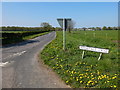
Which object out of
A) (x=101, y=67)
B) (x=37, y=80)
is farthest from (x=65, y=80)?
(x=101, y=67)

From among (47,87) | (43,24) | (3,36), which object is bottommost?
(47,87)

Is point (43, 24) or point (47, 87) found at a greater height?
point (43, 24)

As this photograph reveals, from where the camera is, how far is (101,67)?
4.86 meters

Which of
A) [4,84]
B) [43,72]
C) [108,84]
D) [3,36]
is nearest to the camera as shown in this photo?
[108,84]

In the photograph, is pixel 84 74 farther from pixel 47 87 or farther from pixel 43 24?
pixel 43 24

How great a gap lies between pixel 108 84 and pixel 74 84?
3.25ft

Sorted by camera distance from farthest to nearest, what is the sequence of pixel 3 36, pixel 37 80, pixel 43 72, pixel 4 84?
pixel 3 36
pixel 43 72
pixel 37 80
pixel 4 84

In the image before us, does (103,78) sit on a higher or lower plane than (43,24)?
lower

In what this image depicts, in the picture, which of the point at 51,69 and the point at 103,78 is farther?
the point at 51,69

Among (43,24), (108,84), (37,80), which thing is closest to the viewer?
A: (108,84)

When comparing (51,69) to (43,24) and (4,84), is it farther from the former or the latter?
(43,24)

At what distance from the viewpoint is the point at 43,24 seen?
10288 cm

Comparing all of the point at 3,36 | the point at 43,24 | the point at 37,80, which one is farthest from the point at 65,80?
the point at 43,24

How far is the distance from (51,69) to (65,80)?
1246 millimetres
